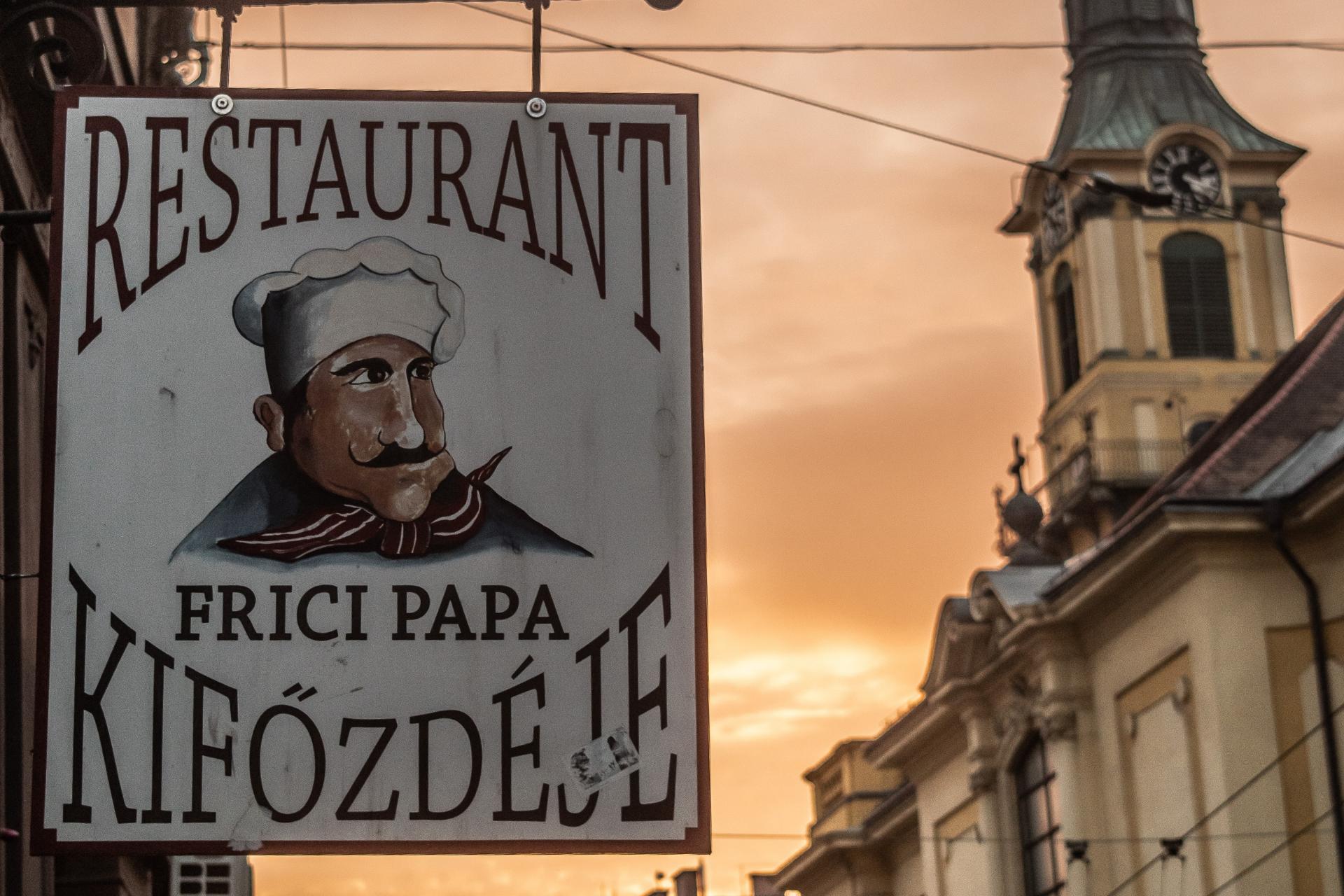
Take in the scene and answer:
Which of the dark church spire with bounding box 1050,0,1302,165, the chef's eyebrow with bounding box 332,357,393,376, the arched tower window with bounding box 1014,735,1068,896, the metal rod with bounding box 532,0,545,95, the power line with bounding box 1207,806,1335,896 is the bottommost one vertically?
the chef's eyebrow with bounding box 332,357,393,376

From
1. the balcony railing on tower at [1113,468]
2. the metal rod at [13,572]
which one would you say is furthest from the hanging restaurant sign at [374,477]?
the balcony railing on tower at [1113,468]

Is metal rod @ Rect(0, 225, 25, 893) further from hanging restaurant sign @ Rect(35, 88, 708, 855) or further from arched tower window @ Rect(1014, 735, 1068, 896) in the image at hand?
arched tower window @ Rect(1014, 735, 1068, 896)

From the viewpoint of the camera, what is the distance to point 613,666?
335 inches

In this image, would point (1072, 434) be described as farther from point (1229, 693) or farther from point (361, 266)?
point (361, 266)

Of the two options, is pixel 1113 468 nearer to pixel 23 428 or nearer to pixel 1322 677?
pixel 1322 677

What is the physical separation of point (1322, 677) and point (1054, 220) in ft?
115

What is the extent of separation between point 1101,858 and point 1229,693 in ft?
14.0

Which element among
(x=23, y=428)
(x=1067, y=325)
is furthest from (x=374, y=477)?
(x=1067, y=325)

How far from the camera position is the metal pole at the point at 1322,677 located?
2586 cm

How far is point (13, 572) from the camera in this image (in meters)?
10.8

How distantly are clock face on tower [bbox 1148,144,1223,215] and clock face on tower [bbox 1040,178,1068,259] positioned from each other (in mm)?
2242

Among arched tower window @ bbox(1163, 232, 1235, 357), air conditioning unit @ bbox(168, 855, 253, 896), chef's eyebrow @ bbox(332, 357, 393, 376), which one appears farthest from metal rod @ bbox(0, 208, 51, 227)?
arched tower window @ bbox(1163, 232, 1235, 357)

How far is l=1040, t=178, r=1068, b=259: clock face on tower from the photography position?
59.3 m

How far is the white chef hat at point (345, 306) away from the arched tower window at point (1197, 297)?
163 ft
